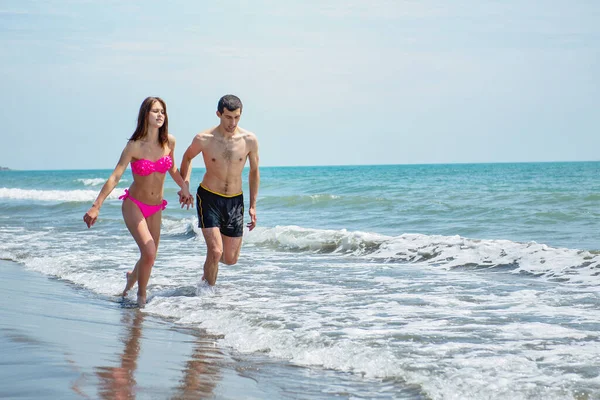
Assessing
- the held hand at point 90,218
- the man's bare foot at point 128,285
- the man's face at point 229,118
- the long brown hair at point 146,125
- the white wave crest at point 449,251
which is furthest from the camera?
the white wave crest at point 449,251

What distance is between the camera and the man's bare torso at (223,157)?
6.84 m

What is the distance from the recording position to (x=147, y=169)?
6.37 meters

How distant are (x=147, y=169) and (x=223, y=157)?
2.65 ft

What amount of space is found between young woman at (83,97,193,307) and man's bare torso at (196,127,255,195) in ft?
1.27

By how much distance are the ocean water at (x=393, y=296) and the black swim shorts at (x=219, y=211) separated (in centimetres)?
76

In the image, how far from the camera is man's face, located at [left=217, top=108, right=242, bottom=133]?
21.5 ft

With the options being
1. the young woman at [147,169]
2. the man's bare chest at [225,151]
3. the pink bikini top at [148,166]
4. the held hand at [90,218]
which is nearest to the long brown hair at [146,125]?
the young woman at [147,169]

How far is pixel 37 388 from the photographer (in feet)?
11.4

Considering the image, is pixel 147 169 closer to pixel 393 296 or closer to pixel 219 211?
pixel 219 211

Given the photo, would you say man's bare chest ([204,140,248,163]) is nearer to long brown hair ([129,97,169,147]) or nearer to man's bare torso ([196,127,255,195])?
man's bare torso ([196,127,255,195])

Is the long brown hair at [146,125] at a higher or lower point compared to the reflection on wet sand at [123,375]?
higher

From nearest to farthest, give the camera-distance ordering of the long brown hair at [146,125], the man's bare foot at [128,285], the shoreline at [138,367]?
the shoreline at [138,367] < the long brown hair at [146,125] < the man's bare foot at [128,285]

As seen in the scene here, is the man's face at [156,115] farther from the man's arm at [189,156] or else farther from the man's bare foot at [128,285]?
the man's bare foot at [128,285]

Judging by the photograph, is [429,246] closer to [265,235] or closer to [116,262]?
[265,235]
